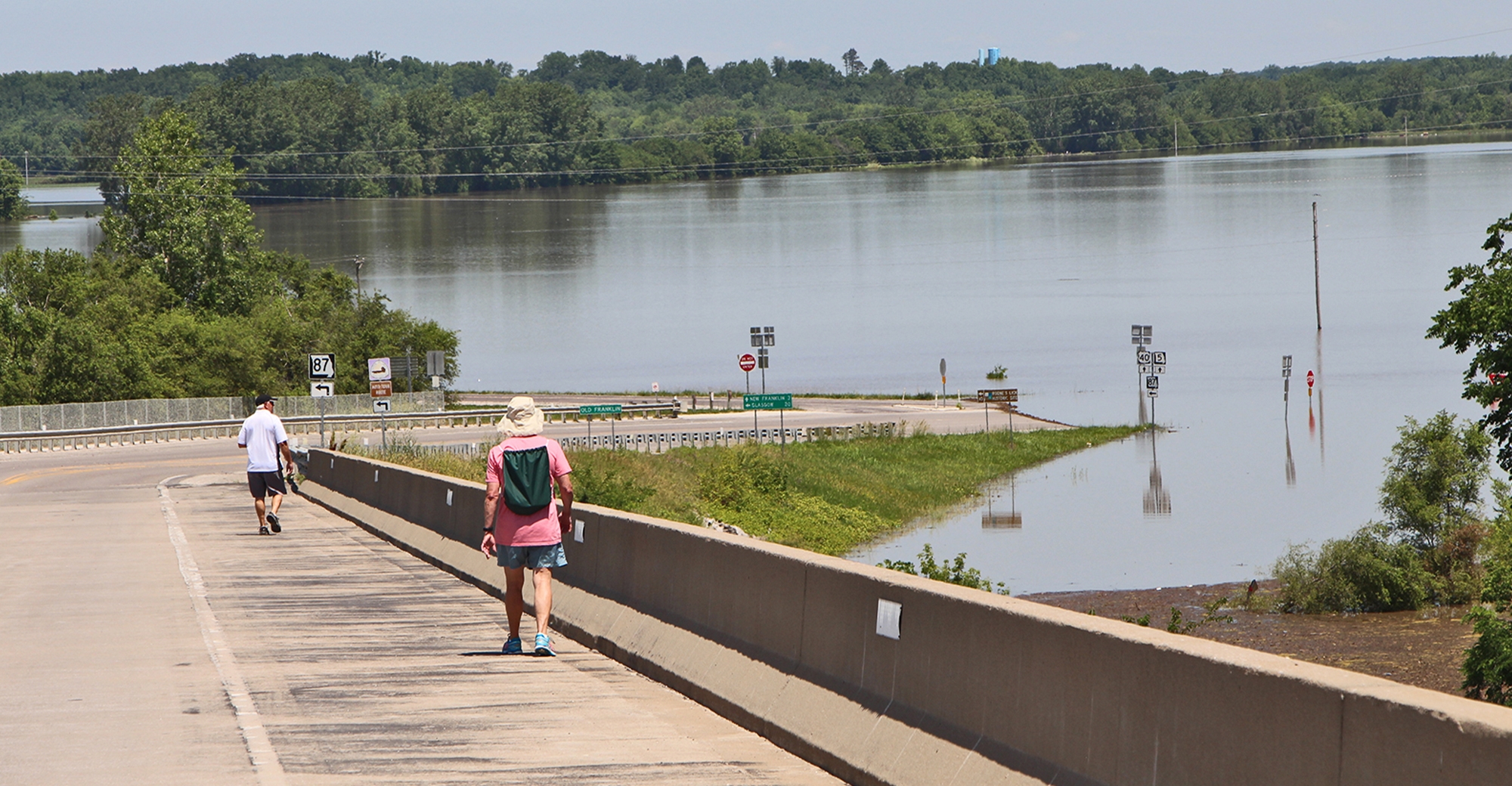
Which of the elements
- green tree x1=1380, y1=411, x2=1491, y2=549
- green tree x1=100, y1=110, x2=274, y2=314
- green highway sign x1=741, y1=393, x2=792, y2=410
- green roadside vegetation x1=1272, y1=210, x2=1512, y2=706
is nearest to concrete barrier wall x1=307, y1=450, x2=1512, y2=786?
green roadside vegetation x1=1272, y1=210, x2=1512, y2=706

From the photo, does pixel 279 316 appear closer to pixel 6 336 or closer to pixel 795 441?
pixel 6 336

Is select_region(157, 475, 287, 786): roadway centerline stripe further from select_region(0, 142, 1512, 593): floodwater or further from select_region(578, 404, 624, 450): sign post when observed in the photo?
select_region(578, 404, 624, 450): sign post

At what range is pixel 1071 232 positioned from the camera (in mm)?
188125

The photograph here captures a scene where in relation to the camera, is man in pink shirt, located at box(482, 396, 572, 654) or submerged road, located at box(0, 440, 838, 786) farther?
man in pink shirt, located at box(482, 396, 572, 654)

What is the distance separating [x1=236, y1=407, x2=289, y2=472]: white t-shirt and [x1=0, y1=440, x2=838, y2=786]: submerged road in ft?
10.3

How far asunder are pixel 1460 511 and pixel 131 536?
3070 cm

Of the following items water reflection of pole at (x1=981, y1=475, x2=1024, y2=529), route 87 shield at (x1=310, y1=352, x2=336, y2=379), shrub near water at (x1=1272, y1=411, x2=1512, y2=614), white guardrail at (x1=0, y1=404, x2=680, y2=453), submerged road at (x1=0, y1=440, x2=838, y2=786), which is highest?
route 87 shield at (x1=310, y1=352, x2=336, y2=379)

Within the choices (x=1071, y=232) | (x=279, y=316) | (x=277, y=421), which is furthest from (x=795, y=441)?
(x=1071, y=232)

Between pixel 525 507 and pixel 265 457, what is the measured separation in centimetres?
1247

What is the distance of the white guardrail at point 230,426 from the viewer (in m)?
57.8

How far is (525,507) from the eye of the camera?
36.3ft

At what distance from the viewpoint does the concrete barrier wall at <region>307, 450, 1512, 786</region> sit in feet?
15.3

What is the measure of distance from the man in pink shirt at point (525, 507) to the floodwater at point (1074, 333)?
1217 inches

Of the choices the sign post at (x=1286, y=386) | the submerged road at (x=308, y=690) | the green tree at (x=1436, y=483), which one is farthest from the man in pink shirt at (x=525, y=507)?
the sign post at (x=1286, y=386)
